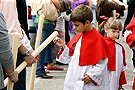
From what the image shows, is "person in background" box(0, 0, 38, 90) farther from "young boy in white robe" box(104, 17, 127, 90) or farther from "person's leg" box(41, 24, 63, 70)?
"person's leg" box(41, 24, 63, 70)

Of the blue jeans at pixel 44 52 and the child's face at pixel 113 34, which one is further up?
the child's face at pixel 113 34

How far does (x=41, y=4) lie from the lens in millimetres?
5109

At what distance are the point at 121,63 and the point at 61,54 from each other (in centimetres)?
106

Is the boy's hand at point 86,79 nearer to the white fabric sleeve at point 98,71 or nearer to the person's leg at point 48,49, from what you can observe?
the white fabric sleeve at point 98,71

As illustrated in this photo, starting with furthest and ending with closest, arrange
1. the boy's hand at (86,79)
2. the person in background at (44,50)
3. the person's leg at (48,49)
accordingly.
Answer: the person's leg at (48,49) < the person in background at (44,50) < the boy's hand at (86,79)

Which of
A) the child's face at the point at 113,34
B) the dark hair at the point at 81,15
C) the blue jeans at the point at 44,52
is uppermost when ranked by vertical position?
the dark hair at the point at 81,15

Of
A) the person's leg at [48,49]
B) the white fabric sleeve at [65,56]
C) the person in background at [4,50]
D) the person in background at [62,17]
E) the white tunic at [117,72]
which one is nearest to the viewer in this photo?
the person in background at [4,50]

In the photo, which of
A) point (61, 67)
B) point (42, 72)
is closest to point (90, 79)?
point (42, 72)

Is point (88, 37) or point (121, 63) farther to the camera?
point (121, 63)

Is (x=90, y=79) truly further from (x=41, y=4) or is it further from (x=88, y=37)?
(x=41, y=4)

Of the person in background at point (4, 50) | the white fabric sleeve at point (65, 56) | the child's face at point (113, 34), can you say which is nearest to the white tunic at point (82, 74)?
the white fabric sleeve at point (65, 56)

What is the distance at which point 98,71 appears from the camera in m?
2.83

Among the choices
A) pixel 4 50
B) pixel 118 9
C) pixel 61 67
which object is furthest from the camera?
pixel 61 67

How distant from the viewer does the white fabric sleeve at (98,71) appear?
2818 millimetres
